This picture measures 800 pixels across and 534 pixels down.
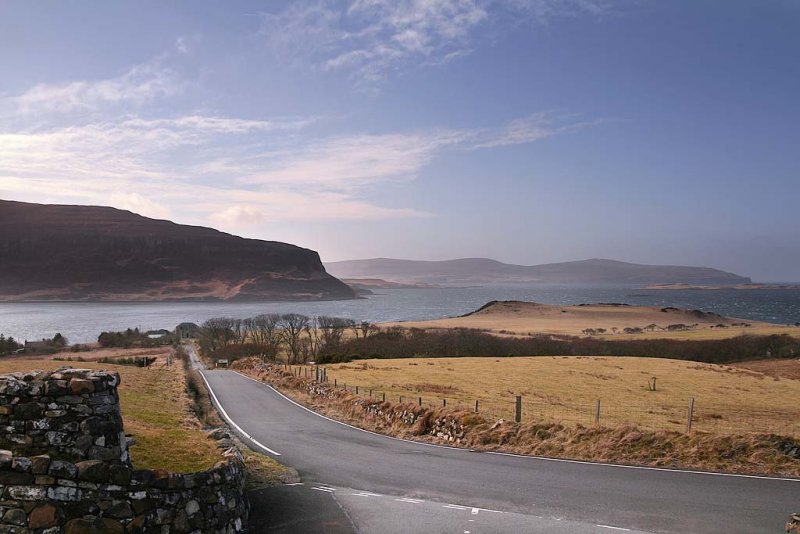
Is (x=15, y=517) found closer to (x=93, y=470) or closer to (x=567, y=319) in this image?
(x=93, y=470)

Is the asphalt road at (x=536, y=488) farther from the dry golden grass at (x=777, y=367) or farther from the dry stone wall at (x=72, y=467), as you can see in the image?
the dry golden grass at (x=777, y=367)

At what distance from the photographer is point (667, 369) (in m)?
59.9

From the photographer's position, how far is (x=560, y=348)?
8394 cm

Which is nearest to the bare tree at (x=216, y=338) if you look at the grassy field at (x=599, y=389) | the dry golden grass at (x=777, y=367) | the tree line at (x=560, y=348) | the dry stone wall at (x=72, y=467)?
the tree line at (x=560, y=348)

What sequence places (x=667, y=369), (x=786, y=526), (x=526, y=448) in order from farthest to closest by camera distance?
1. (x=667, y=369)
2. (x=526, y=448)
3. (x=786, y=526)

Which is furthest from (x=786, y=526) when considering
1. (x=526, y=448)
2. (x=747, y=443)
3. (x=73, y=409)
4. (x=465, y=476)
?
(x=73, y=409)

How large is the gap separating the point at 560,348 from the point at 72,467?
264ft

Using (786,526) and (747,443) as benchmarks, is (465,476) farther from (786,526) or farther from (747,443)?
(747,443)

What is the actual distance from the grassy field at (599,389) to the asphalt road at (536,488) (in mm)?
9179

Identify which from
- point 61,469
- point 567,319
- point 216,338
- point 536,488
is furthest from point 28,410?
point 567,319

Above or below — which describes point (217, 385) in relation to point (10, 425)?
below

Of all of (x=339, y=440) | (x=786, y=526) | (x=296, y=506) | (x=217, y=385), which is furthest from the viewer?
(x=217, y=385)

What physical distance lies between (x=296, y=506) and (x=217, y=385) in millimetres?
32241

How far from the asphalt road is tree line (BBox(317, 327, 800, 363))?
54.2 meters
